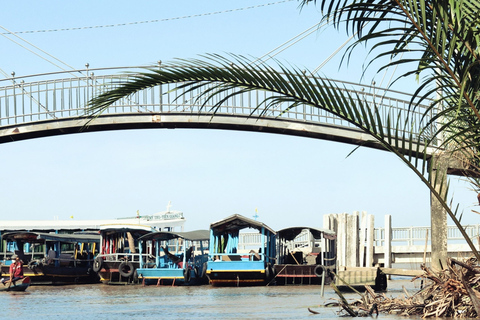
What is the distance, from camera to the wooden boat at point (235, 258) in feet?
91.2

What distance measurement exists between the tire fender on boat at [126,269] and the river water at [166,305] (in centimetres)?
548

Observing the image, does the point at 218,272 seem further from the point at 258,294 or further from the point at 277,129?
the point at 277,129

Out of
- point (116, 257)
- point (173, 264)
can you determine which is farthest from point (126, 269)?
point (173, 264)

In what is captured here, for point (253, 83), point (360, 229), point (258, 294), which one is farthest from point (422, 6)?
point (360, 229)

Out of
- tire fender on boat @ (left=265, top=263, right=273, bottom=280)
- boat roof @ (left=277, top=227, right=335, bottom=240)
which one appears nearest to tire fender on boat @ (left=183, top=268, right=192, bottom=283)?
tire fender on boat @ (left=265, top=263, right=273, bottom=280)

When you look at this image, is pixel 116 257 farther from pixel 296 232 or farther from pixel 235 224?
pixel 296 232

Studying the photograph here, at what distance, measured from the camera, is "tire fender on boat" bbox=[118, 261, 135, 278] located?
3050cm

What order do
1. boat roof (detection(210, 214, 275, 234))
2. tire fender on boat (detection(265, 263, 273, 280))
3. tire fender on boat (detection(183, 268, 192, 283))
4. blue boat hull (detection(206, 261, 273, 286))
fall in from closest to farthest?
blue boat hull (detection(206, 261, 273, 286)), tire fender on boat (detection(265, 263, 273, 280)), boat roof (detection(210, 214, 275, 234)), tire fender on boat (detection(183, 268, 192, 283))

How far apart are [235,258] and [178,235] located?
9.55 ft

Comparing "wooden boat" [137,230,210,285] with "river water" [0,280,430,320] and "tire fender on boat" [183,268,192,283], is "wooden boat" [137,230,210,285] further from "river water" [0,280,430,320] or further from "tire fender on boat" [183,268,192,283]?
"river water" [0,280,430,320]

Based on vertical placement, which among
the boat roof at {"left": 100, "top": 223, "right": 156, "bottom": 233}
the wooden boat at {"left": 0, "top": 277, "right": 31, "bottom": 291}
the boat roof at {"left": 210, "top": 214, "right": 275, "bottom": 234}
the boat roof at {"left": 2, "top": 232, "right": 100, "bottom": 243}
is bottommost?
the wooden boat at {"left": 0, "top": 277, "right": 31, "bottom": 291}

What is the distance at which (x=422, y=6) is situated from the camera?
656 centimetres

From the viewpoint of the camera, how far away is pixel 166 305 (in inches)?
741

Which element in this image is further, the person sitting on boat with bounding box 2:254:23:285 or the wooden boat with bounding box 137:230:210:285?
the wooden boat with bounding box 137:230:210:285
